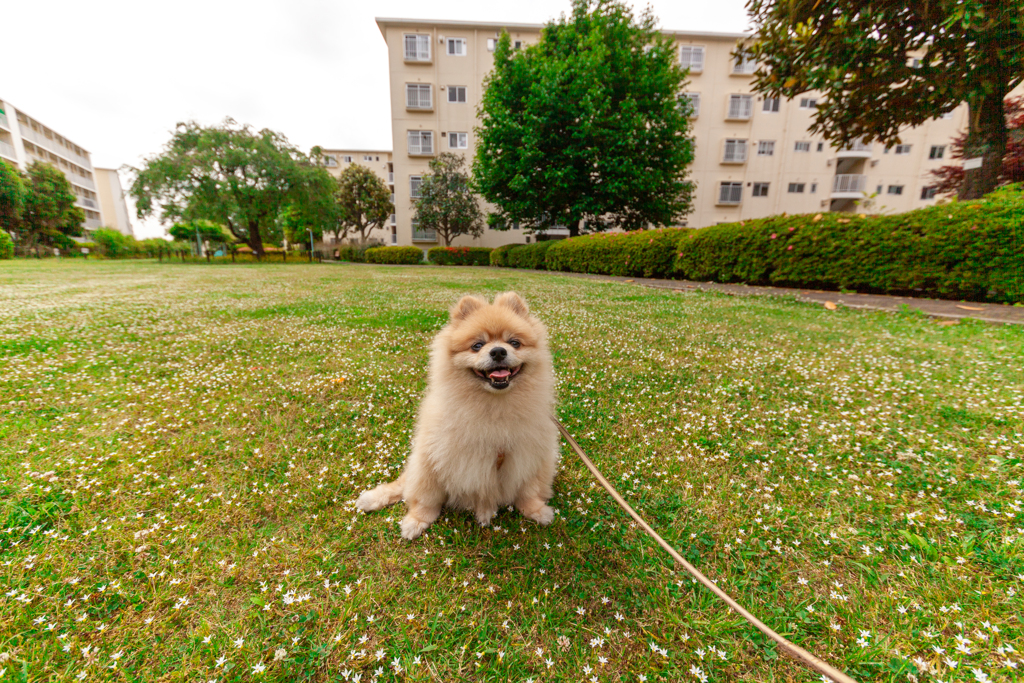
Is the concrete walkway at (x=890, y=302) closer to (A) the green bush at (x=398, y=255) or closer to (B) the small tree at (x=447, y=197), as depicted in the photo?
(B) the small tree at (x=447, y=197)

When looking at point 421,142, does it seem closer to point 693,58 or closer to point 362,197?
point 362,197

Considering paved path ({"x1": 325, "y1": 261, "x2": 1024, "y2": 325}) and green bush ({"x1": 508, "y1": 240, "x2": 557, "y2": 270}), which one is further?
green bush ({"x1": 508, "y1": 240, "x2": 557, "y2": 270})

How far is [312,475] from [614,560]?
2.42 meters

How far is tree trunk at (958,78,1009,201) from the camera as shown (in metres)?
11.6

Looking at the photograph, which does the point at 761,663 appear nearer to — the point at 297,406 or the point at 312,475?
the point at 312,475

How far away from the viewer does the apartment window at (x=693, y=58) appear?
1540 inches

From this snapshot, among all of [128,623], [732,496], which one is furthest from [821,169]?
[128,623]

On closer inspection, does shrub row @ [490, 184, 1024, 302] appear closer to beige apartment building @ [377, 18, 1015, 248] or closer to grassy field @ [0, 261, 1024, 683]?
grassy field @ [0, 261, 1024, 683]

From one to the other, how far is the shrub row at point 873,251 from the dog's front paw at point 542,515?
1284 cm

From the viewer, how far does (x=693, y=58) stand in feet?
129

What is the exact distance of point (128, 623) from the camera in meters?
1.85

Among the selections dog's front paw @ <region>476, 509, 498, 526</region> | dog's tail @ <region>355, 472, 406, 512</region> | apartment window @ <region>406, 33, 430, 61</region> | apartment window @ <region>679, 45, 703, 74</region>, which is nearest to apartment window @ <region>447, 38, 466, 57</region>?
apartment window @ <region>406, 33, 430, 61</region>

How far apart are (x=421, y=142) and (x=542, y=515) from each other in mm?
46369

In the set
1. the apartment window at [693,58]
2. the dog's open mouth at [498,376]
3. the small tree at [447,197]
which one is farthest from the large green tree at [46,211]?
the apartment window at [693,58]
